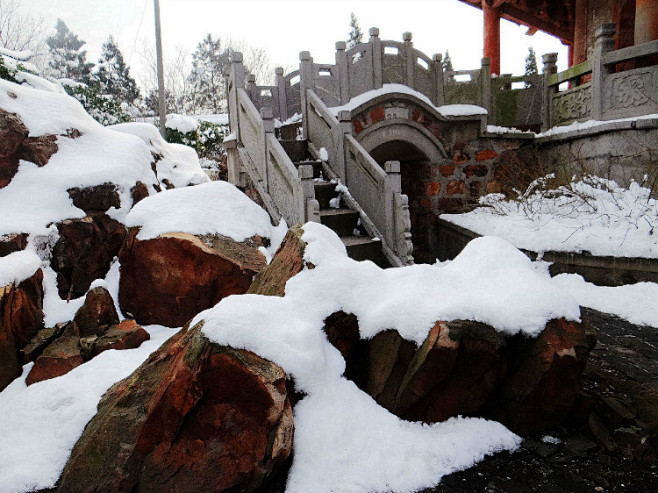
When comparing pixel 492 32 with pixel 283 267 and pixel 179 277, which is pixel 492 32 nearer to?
pixel 179 277

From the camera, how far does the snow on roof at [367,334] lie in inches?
95.4

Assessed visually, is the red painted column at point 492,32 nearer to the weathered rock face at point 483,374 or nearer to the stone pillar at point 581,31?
the stone pillar at point 581,31

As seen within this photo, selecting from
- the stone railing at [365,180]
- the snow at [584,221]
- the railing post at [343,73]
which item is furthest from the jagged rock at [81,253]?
Result: the snow at [584,221]

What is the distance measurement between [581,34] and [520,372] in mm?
11425

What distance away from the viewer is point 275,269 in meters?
3.69

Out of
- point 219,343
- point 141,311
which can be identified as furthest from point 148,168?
point 219,343

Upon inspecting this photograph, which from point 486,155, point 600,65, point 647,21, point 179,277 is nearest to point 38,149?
point 179,277

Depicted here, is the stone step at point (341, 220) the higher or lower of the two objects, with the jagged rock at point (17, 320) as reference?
higher

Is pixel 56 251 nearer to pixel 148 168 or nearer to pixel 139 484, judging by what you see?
pixel 148 168

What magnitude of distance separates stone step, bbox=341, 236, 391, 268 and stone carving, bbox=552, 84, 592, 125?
5.43m

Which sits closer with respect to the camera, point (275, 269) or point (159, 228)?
point (275, 269)

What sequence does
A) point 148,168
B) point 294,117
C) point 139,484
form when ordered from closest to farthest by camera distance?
point 139,484 → point 148,168 → point 294,117

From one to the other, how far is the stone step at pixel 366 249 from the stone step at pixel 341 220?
260 millimetres

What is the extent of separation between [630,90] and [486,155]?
2.66 metres
